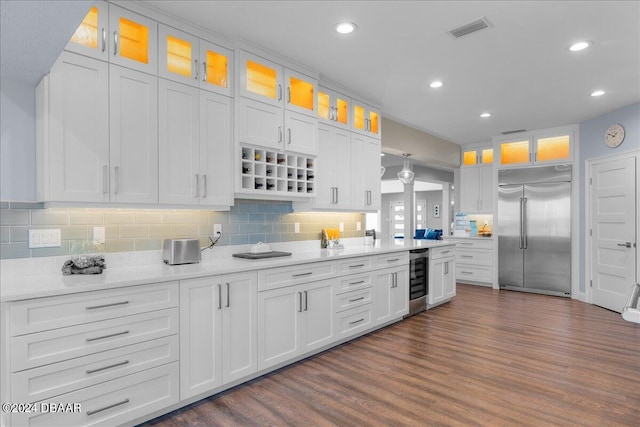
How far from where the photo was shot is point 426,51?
10.7 feet

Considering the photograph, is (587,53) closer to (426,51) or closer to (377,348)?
(426,51)

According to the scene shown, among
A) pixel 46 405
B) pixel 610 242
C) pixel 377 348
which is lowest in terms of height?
pixel 377 348

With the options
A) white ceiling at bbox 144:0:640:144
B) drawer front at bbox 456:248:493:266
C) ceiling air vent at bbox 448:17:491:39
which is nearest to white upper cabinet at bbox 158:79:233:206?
white ceiling at bbox 144:0:640:144

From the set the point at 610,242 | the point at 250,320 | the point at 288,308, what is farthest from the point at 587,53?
the point at 250,320

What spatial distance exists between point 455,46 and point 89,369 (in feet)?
11.5

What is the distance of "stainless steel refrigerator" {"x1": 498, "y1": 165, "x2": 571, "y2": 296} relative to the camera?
232 inches

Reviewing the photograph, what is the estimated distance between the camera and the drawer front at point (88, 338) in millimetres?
1804

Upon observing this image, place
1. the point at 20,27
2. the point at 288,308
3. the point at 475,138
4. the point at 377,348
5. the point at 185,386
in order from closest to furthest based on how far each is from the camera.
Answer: the point at 20,27 < the point at 185,386 < the point at 288,308 < the point at 377,348 < the point at 475,138

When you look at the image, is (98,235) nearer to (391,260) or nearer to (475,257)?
(391,260)

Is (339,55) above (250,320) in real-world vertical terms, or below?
above

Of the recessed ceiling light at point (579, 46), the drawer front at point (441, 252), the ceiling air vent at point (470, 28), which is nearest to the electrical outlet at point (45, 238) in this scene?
the ceiling air vent at point (470, 28)

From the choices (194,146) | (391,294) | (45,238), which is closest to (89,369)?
(45,238)

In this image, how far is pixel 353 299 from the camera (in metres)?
3.68

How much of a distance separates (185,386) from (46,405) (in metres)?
0.74
